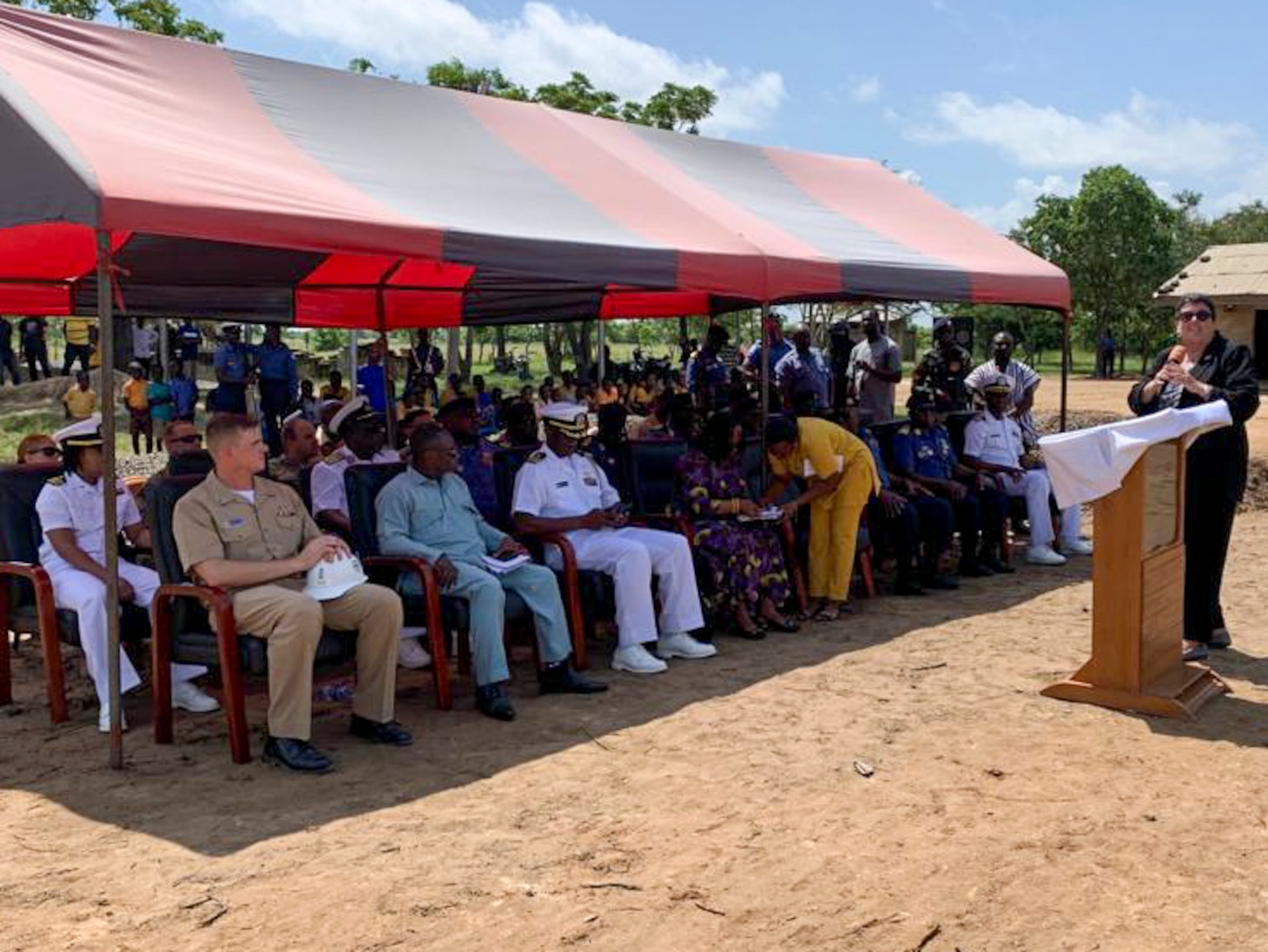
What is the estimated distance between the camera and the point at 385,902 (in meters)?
3.32

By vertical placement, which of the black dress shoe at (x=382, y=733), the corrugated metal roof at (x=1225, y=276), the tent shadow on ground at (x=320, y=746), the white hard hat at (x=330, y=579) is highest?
the corrugated metal roof at (x=1225, y=276)

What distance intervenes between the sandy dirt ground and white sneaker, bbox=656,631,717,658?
→ 37 centimetres

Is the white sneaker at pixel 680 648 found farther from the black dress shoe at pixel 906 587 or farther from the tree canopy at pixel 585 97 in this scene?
the tree canopy at pixel 585 97

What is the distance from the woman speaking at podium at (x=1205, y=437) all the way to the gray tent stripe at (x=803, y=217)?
217 centimetres

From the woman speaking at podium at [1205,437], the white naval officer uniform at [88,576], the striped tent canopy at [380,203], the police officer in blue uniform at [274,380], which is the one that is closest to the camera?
the striped tent canopy at [380,203]

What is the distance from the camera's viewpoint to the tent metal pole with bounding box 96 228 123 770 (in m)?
4.21

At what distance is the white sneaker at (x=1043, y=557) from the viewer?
8.59 m

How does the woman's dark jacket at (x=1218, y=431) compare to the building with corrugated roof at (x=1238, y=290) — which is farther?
the building with corrugated roof at (x=1238, y=290)

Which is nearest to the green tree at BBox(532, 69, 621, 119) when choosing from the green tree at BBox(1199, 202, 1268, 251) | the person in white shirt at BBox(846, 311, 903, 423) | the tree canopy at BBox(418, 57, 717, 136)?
the tree canopy at BBox(418, 57, 717, 136)

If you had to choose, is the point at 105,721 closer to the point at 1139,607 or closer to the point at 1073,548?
the point at 1139,607

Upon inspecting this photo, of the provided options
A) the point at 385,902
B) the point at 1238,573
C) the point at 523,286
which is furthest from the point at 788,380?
the point at 385,902

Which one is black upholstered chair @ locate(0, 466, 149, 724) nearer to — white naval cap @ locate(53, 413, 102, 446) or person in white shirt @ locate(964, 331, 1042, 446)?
white naval cap @ locate(53, 413, 102, 446)

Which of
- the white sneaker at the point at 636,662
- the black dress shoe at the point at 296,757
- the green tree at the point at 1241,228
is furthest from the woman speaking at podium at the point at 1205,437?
the green tree at the point at 1241,228

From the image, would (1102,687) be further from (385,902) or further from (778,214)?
(778,214)
